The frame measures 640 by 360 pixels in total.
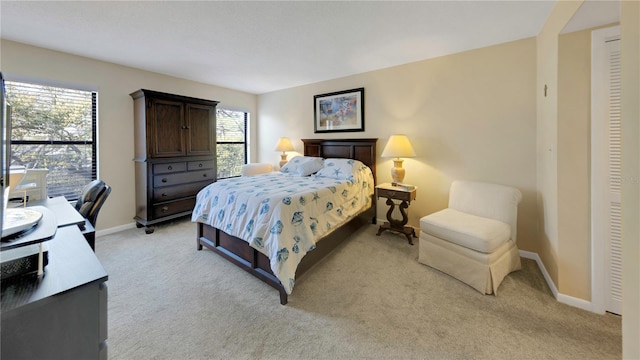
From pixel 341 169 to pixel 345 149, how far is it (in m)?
0.64

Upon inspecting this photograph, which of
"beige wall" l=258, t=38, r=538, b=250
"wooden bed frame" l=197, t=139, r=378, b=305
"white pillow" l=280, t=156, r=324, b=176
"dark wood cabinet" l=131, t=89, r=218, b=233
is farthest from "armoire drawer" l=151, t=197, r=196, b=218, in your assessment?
"beige wall" l=258, t=38, r=538, b=250

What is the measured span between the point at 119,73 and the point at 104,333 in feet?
12.6

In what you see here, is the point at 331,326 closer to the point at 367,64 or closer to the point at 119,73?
the point at 367,64

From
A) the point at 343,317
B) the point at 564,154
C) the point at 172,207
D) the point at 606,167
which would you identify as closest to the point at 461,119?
the point at 564,154

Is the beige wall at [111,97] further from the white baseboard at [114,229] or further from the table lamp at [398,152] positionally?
the table lamp at [398,152]

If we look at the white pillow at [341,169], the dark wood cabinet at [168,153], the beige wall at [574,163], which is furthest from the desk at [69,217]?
the beige wall at [574,163]

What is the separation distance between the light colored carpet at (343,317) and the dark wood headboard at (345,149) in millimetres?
1705

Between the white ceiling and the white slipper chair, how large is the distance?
1658mm

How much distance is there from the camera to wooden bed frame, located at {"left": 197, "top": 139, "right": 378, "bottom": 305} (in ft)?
6.94

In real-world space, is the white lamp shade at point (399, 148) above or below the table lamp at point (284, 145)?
below

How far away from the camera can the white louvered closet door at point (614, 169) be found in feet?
5.43

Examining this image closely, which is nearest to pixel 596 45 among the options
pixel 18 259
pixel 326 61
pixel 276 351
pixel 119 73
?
pixel 326 61

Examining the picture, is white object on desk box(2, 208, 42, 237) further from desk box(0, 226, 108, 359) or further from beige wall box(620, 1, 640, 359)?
beige wall box(620, 1, 640, 359)

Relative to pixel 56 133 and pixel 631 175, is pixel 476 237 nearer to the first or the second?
pixel 631 175
